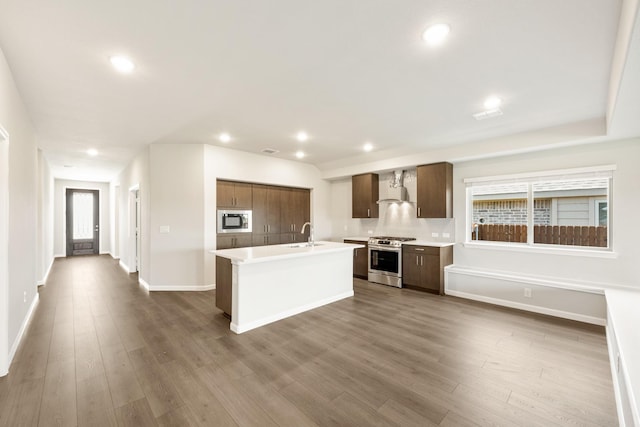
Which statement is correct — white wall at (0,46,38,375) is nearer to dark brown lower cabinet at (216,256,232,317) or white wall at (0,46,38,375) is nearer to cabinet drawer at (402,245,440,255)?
dark brown lower cabinet at (216,256,232,317)

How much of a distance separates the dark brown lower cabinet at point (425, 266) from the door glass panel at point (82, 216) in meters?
10.4

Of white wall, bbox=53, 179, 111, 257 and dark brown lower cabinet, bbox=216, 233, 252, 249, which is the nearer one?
dark brown lower cabinet, bbox=216, 233, 252, 249

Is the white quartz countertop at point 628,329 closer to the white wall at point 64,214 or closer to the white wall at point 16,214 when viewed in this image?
the white wall at point 16,214

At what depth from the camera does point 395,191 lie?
611cm

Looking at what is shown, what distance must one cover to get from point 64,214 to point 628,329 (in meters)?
12.8

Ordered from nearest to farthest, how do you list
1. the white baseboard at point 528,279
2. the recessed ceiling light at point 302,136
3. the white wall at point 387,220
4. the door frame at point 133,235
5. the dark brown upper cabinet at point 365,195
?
the white baseboard at point 528,279 → the recessed ceiling light at point 302,136 → the white wall at point 387,220 → the dark brown upper cabinet at point 365,195 → the door frame at point 133,235

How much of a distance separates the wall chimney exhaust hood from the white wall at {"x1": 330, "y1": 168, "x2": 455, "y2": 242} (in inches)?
3.8

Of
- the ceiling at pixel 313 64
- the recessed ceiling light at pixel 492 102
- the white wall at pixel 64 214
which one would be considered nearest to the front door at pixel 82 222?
the white wall at pixel 64 214

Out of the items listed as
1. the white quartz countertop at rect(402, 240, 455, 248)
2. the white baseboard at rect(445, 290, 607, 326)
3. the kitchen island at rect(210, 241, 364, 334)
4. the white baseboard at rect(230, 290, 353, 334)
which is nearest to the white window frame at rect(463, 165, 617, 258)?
the white quartz countertop at rect(402, 240, 455, 248)

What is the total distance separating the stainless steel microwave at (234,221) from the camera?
17.8 feet

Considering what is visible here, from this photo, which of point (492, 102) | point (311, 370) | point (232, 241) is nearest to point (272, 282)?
point (311, 370)

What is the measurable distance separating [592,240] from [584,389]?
9.02 ft

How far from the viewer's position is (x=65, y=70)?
2520mm

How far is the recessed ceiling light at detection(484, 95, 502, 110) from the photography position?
3.08m
